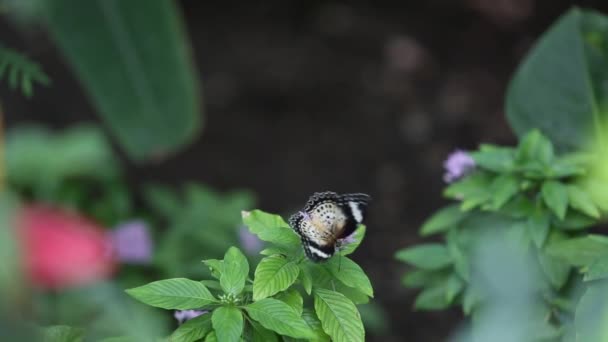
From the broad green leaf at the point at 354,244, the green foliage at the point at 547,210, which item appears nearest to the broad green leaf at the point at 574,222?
the green foliage at the point at 547,210

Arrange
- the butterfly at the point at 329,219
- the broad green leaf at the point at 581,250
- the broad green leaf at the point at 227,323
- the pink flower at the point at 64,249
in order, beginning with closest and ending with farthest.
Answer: the broad green leaf at the point at 227,323 → the butterfly at the point at 329,219 → the broad green leaf at the point at 581,250 → the pink flower at the point at 64,249

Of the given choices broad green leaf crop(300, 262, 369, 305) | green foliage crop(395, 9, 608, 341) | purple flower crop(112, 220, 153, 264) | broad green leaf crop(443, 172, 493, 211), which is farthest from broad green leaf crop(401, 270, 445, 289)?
purple flower crop(112, 220, 153, 264)

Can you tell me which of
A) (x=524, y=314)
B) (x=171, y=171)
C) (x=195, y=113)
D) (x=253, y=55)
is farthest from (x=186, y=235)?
(x=524, y=314)

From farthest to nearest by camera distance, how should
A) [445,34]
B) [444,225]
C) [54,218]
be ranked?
1. [445,34]
2. [54,218]
3. [444,225]

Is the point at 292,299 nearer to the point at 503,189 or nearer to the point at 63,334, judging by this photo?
the point at 63,334

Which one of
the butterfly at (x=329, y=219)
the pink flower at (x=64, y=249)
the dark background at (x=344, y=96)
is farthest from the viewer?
the dark background at (x=344, y=96)

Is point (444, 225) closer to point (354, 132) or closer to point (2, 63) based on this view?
point (2, 63)

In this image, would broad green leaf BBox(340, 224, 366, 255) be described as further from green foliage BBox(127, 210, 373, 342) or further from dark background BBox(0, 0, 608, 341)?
dark background BBox(0, 0, 608, 341)

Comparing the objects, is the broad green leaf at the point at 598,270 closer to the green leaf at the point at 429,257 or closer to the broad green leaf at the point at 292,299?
the green leaf at the point at 429,257
